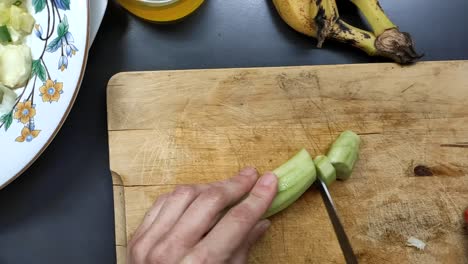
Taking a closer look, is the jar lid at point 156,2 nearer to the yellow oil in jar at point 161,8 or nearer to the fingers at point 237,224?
the yellow oil in jar at point 161,8

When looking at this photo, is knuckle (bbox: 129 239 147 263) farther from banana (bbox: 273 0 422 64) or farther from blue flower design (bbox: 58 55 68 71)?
banana (bbox: 273 0 422 64)

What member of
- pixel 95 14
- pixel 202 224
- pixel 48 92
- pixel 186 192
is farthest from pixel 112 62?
pixel 202 224

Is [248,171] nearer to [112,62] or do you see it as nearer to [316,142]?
[316,142]

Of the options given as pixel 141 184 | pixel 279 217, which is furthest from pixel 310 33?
pixel 141 184

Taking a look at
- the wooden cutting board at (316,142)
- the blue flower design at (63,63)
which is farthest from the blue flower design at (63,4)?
the wooden cutting board at (316,142)

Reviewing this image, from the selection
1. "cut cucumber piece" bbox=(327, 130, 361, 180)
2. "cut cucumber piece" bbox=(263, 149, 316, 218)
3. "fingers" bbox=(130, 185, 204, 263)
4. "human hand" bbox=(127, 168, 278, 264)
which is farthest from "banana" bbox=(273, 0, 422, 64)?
"fingers" bbox=(130, 185, 204, 263)

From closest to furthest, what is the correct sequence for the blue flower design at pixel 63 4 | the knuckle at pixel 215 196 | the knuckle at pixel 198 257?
the knuckle at pixel 198 257, the knuckle at pixel 215 196, the blue flower design at pixel 63 4

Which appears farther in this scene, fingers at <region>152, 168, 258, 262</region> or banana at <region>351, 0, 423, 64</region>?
banana at <region>351, 0, 423, 64</region>
